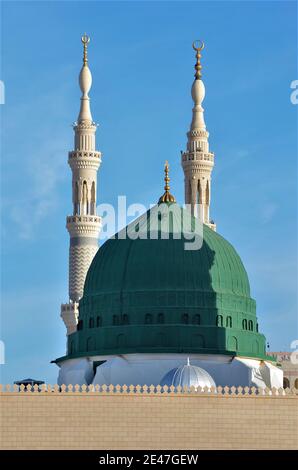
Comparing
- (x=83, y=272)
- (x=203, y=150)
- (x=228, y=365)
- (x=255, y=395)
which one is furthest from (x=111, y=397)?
(x=203, y=150)

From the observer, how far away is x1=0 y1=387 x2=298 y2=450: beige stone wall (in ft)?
159

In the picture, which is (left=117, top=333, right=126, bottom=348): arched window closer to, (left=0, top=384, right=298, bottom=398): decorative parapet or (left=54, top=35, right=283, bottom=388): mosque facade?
(left=54, top=35, right=283, bottom=388): mosque facade

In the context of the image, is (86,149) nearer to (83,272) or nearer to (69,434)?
(83,272)

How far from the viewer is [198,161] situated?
74.8 m

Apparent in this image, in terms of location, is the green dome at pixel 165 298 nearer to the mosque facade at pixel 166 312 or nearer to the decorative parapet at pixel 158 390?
the mosque facade at pixel 166 312

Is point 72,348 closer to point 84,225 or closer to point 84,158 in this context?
point 84,225

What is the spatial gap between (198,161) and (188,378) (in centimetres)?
2359

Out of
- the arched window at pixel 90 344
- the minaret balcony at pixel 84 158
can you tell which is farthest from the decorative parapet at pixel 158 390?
the minaret balcony at pixel 84 158

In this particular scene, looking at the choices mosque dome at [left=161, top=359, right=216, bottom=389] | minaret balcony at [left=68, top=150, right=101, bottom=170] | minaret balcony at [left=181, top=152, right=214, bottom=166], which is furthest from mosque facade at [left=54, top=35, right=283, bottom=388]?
minaret balcony at [left=181, top=152, right=214, bottom=166]

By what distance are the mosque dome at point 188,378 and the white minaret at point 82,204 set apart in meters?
17.6

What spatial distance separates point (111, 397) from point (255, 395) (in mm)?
4219

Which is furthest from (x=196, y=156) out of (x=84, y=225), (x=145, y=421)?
(x=145, y=421)

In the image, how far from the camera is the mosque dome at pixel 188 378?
A: 52.3 meters

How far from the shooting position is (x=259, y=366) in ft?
189
